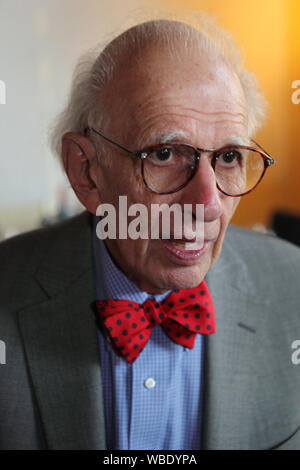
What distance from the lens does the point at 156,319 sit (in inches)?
38.2

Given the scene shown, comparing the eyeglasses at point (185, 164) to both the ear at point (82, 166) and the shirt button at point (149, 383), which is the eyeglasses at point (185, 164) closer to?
the ear at point (82, 166)

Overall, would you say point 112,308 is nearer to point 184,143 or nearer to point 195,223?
point 195,223

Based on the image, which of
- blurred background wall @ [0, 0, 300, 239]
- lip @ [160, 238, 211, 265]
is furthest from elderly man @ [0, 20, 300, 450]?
blurred background wall @ [0, 0, 300, 239]

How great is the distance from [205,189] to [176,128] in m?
0.11

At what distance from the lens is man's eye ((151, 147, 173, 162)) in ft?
2.65

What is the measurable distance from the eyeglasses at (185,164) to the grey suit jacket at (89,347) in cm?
29

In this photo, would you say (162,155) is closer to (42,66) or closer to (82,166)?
(82,166)

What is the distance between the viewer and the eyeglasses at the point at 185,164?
2.63 feet

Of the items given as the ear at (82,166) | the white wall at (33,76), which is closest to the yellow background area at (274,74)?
the white wall at (33,76)

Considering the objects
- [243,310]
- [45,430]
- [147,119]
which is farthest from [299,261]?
[45,430]

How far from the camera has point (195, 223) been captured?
823mm

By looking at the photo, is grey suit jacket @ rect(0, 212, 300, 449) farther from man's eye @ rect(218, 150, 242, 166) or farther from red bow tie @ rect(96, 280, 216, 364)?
man's eye @ rect(218, 150, 242, 166)

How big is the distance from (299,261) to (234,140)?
1.52ft

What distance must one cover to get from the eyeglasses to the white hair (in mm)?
107
